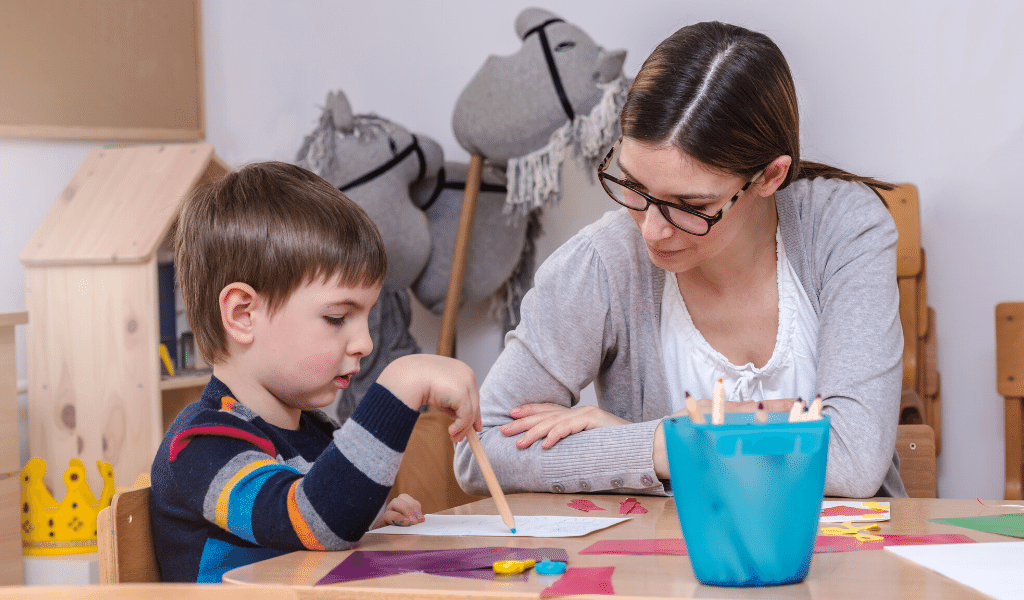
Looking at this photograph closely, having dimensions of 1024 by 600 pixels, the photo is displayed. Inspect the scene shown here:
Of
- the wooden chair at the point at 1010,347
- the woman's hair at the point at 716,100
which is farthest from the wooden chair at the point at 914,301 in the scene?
the woman's hair at the point at 716,100

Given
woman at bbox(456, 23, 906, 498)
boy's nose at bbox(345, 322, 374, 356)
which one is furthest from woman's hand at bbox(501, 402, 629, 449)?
boy's nose at bbox(345, 322, 374, 356)

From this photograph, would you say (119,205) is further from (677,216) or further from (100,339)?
(677,216)

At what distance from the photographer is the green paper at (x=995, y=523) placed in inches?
28.4

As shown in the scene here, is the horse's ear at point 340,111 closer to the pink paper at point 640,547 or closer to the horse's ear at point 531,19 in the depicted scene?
the horse's ear at point 531,19

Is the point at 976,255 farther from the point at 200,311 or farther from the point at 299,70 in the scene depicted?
the point at 299,70

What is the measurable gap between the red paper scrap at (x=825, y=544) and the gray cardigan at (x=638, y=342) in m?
0.27

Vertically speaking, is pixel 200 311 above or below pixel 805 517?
above

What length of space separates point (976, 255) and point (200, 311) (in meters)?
1.69

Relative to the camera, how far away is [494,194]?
2.39 metres

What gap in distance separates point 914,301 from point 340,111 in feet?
4.38

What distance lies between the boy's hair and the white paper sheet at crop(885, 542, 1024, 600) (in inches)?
22.0

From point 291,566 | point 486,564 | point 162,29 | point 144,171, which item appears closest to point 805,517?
point 486,564

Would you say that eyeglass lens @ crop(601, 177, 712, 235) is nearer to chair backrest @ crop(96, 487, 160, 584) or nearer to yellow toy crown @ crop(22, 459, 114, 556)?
chair backrest @ crop(96, 487, 160, 584)

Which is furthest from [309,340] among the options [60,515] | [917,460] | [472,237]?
[472,237]
